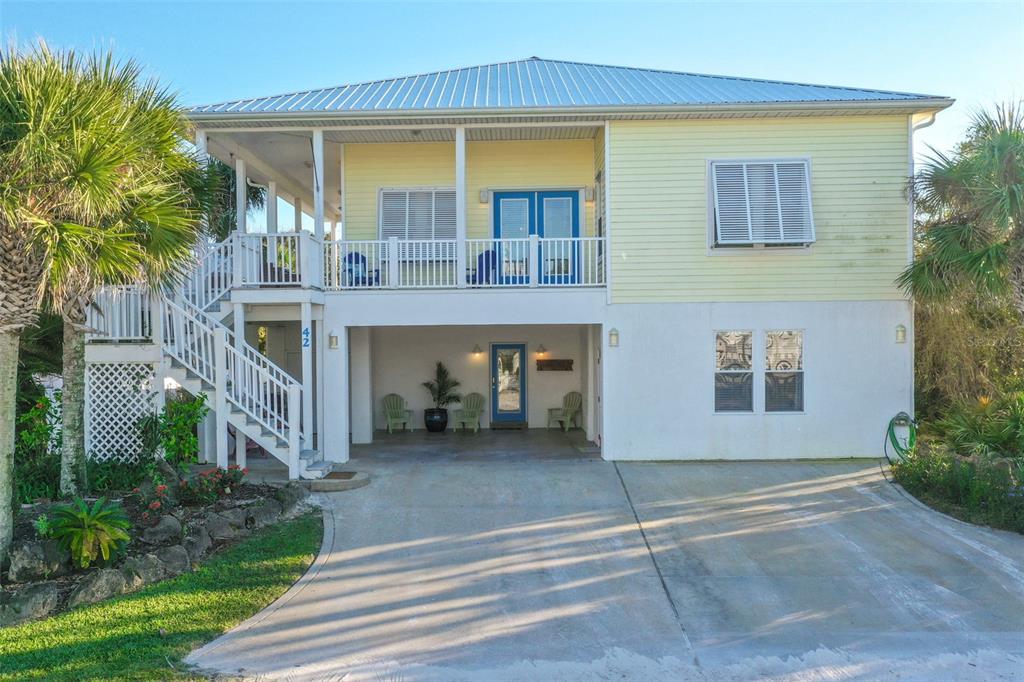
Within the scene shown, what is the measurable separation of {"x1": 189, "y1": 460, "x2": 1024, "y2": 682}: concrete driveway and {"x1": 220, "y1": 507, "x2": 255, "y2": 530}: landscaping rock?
968mm

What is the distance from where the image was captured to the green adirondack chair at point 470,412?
1466 centimetres

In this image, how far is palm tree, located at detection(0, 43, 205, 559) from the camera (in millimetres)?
5242

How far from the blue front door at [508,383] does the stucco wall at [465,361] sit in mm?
122

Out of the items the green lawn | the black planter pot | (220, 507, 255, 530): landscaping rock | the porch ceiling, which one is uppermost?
the porch ceiling

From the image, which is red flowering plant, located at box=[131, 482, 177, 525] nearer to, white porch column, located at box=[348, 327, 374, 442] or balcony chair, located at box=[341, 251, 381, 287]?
balcony chair, located at box=[341, 251, 381, 287]

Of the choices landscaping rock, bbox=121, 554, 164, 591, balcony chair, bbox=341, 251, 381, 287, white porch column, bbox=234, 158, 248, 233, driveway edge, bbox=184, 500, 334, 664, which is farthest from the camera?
white porch column, bbox=234, 158, 248, 233

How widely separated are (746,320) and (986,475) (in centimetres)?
409

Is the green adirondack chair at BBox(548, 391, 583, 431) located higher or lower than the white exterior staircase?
lower

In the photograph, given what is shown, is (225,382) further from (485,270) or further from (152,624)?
(152,624)

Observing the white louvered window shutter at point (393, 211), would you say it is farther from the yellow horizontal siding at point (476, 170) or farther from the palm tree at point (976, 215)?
the palm tree at point (976, 215)

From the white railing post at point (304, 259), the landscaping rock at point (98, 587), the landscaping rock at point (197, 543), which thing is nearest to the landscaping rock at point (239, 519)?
the landscaping rock at point (197, 543)

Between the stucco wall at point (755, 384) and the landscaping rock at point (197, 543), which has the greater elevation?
the stucco wall at point (755, 384)

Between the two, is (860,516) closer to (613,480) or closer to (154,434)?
(613,480)

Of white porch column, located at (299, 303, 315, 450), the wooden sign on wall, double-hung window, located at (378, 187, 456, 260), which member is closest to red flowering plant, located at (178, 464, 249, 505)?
white porch column, located at (299, 303, 315, 450)
